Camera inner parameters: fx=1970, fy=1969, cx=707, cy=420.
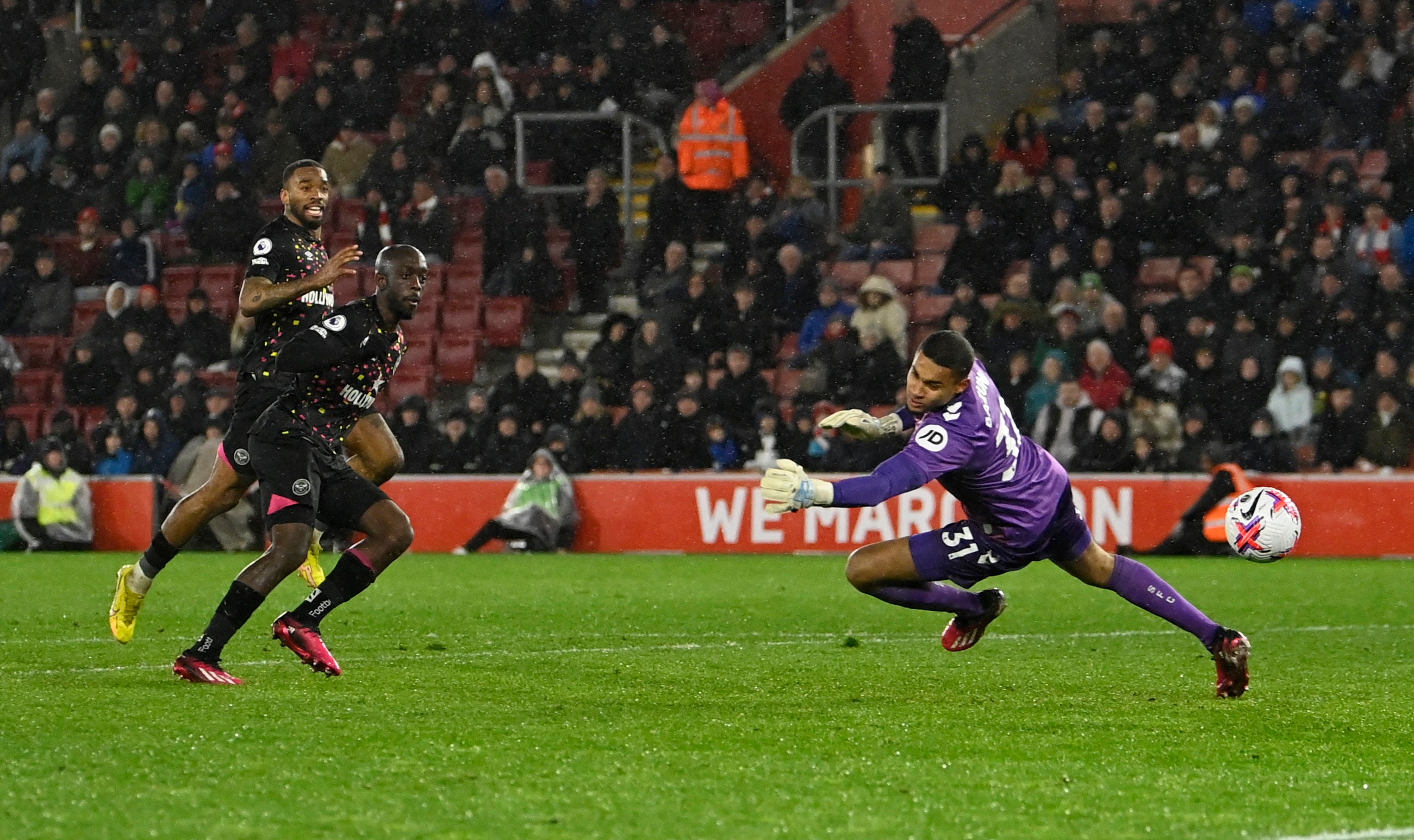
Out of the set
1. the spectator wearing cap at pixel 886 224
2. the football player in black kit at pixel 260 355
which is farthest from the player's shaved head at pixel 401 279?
the spectator wearing cap at pixel 886 224

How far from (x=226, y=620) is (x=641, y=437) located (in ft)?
37.6

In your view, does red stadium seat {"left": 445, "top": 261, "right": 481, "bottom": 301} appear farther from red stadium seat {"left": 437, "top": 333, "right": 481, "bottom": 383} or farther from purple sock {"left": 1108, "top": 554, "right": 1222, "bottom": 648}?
purple sock {"left": 1108, "top": 554, "right": 1222, "bottom": 648}

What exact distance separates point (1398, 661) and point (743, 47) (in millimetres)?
17646

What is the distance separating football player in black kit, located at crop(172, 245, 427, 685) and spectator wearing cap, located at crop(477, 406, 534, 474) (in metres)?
10.9

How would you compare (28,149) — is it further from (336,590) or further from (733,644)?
(336,590)

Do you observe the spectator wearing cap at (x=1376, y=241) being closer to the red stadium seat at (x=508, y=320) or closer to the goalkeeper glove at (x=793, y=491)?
the red stadium seat at (x=508, y=320)

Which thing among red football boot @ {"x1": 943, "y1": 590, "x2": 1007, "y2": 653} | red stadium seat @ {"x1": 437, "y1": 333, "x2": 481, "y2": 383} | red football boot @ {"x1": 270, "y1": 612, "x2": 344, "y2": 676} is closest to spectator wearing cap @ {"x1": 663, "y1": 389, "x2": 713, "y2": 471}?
red stadium seat @ {"x1": 437, "y1": 333, "x2": 481, "y2": 383}

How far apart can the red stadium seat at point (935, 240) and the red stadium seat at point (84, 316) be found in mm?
9842

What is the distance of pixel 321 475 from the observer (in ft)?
27.8

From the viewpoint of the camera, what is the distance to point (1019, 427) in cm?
1859

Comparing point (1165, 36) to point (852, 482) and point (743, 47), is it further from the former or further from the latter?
point (852, 482)

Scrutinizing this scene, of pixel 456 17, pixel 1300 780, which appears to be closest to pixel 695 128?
pixel 456 17

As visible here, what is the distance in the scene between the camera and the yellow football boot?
8.95 metres

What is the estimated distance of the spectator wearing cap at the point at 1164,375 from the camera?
18.5 metres
